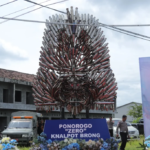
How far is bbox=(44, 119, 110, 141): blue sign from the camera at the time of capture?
33.6 feet

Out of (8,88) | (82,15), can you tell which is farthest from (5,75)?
(82,15)

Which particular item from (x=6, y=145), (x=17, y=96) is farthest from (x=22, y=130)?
(x=17, y=96)

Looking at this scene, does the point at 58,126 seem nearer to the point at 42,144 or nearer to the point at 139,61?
the point at 42,144

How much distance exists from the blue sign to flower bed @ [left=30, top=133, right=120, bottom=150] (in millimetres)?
221

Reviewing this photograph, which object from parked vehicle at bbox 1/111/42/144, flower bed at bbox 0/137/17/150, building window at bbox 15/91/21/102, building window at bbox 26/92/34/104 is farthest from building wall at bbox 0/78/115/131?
flower bed at bbox 0/137/17/150

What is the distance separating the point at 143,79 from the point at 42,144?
4.07m

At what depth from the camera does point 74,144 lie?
31.8 feet

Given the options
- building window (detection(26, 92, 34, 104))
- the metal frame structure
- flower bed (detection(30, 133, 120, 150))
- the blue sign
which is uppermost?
building window (detection(26, 92, 34, 104))

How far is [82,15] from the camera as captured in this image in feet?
39.4

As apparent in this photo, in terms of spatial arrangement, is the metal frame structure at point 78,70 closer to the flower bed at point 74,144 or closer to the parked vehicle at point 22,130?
the flower bed at point 74,144

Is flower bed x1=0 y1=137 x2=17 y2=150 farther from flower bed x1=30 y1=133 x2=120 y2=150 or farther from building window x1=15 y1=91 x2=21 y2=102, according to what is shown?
building window x1=15 y1=91 x2=21 y2=102

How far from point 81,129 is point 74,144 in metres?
0.68

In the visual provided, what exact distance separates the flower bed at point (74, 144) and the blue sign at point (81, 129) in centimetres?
22

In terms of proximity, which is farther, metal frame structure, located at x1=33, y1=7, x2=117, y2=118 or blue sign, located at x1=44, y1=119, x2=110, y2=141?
metal frame structure, located at x1=33, y1=7, x2=117, y2=118
